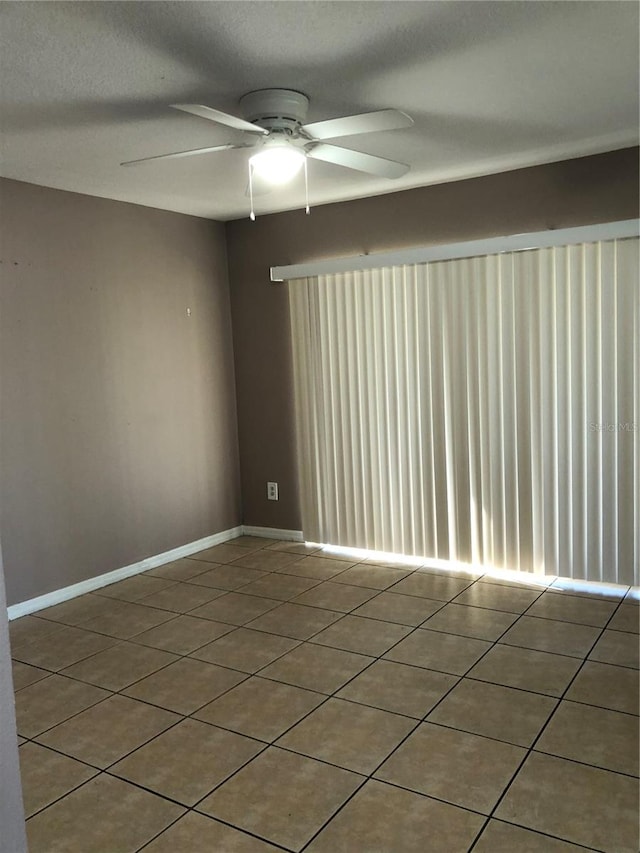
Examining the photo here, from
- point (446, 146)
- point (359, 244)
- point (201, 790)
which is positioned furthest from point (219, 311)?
point (201, 790)

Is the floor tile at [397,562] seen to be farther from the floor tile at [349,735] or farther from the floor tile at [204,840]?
the floor tile at [204,840]

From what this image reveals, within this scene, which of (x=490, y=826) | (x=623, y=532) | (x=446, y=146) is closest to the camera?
(x=490, y=826)

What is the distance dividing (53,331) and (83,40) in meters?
2.06

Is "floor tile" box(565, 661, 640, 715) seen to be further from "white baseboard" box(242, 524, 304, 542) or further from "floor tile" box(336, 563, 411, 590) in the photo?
"white baseboard" box(242, 524, 304, 542)

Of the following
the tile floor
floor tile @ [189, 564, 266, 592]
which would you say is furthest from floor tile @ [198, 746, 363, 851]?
floor tile @ [189, 564, 266, 592]

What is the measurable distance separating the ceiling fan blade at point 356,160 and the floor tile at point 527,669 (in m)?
2.10

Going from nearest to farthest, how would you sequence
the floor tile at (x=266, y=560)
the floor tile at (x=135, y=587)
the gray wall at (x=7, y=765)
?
the gray wall at (x=7, y=765)
the floor tile at (x=135, y=587)
the floor tile at (x=266, y=560)

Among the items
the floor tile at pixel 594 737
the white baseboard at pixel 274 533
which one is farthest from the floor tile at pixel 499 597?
the white baseboard at pixel 274 533

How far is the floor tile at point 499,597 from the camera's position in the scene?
145 inches

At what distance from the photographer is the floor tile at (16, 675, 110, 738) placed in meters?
2.71

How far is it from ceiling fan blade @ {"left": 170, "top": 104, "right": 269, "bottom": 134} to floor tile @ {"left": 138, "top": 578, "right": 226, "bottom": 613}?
96.7 inches

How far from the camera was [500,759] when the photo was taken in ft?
7.64

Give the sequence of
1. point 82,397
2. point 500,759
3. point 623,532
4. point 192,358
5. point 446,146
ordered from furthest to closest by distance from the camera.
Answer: point 192,358 → point 82,397 → point 623,532 → point 446,146 → point 500,759

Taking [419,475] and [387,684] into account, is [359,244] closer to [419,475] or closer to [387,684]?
[419,475]
